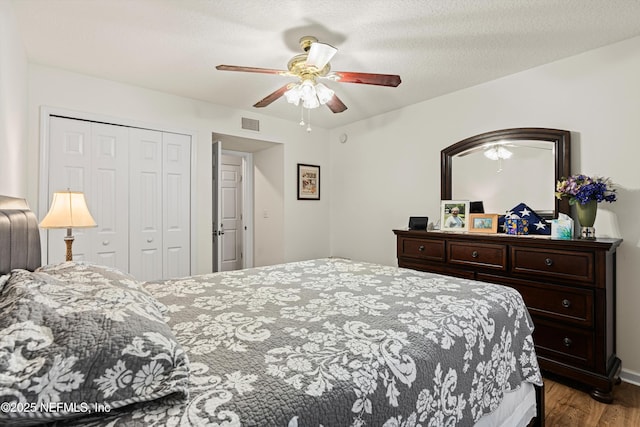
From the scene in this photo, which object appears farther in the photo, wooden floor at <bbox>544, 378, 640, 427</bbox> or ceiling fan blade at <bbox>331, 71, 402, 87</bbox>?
ceiling fan blade at <bbox>331, 71, 402, 87</bbox>

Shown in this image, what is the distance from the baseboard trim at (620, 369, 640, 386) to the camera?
2.39 metres

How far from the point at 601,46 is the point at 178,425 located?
3.54 meters

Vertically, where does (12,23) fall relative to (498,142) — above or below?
above

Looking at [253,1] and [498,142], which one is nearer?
[253,1]

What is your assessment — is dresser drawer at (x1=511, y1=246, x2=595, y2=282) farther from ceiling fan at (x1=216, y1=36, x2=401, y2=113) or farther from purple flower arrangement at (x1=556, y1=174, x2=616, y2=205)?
ceiling fan at (x1=216, y1=36, x2=401, y2=113)

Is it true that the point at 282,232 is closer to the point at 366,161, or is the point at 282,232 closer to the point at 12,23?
the point at 366,161

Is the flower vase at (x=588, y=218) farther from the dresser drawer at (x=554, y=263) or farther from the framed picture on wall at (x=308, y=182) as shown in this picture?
the framed picture on wall at (x=308, y=182)

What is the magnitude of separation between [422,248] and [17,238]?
298 cm

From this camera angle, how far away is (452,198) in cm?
350

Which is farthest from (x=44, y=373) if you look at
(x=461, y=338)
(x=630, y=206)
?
(x=630, y=206)

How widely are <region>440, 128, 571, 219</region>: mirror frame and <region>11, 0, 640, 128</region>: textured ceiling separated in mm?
558

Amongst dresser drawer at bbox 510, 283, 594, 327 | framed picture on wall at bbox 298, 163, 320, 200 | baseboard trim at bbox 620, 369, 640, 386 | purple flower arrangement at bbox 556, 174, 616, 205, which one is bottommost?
baseboard trim at bbox 620, 369, 640, 386

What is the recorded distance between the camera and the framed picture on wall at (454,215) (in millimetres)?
3266

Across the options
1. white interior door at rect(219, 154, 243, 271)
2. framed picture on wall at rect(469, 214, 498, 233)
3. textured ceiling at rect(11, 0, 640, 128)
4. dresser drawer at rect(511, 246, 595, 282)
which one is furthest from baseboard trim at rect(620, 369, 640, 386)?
white interior door at rect(219, 154, 243, 271)
